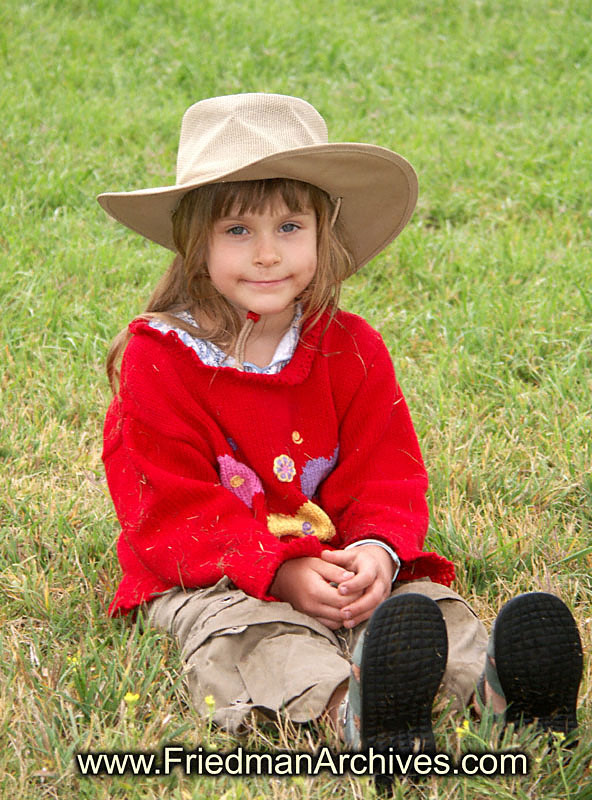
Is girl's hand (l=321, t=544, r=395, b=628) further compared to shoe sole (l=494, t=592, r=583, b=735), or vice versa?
girl's hand (l=321, t=544, r=395, b=628)

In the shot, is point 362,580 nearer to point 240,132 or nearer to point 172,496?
point 172,496

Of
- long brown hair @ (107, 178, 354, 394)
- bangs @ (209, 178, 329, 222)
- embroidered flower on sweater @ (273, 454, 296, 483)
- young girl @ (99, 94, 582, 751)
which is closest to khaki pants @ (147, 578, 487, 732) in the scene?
young girl @ (99, 94, 582, 751)

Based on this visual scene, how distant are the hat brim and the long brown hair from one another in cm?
4

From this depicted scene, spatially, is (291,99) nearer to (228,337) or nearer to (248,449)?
(228,337)

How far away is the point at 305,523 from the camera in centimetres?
269

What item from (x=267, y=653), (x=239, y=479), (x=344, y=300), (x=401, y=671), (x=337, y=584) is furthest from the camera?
(x=344, y=300)

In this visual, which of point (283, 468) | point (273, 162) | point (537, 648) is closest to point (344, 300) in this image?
point (283, 468)

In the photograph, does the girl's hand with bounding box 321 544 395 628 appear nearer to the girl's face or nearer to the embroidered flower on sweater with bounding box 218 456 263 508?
the embroidered flower on sweater with bounding box 218 456 263 508

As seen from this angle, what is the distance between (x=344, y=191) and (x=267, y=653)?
117 centimetres

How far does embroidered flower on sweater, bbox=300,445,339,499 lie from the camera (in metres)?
2.71

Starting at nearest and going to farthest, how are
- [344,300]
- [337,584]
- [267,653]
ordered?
[267,653], [337,584], [344,300]

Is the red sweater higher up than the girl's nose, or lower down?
lower down

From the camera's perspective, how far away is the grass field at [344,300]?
221cm

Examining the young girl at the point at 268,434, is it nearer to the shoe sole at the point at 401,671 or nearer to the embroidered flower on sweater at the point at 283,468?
the embroidered flower on sweater at the point at 283,468
